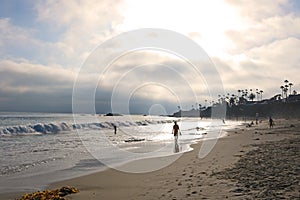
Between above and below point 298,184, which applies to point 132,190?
below

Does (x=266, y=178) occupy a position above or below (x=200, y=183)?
above

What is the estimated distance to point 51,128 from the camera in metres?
56.2

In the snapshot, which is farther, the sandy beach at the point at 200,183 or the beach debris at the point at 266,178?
the sandy beach at the point at 200,183

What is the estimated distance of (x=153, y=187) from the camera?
10.9m

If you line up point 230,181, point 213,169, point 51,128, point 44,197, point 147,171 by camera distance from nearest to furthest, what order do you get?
point 44,197
point 230,181
point 213,169
point 147,171
point 51,128

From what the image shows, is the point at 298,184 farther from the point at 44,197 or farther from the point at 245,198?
the point at 44,197

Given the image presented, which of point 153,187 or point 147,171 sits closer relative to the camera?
point 153,187

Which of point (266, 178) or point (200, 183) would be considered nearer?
point (266, 178)

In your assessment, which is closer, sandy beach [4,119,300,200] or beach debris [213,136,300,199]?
beach debris [213,136,300,199]

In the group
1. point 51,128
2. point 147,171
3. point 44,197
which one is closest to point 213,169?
point 147,171

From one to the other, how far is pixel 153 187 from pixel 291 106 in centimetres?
13465

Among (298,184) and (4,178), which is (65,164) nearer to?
(4,178)

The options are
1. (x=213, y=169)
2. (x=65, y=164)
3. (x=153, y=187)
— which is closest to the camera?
(x=153, y=187)

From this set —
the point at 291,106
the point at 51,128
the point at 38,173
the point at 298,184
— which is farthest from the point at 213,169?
the point at 291,106
